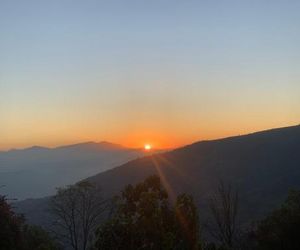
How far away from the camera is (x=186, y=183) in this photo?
6033 inches

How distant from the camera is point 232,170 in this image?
15575 centimetres

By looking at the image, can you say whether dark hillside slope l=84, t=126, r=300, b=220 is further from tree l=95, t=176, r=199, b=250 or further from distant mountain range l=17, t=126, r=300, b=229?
tree l=95, t=176, r=199, b=250

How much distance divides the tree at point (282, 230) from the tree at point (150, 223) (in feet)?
68.8

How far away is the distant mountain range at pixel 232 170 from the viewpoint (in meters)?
128

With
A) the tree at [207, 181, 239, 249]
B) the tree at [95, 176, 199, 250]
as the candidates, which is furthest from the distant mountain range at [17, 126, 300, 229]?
the tree at [95, 176, 199, 250]

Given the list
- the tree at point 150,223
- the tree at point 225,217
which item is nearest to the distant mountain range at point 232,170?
the tree at point 225,217

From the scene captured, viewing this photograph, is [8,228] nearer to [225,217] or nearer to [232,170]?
[225,217]

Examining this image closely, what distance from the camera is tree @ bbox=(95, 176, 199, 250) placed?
15.7 metres

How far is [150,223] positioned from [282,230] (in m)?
22.9

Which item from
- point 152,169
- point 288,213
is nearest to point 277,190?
point 152,169

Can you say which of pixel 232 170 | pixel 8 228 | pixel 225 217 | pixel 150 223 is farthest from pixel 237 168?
pixel 150 223

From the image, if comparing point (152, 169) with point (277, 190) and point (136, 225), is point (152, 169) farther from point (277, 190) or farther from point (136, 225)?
point (136, 225)

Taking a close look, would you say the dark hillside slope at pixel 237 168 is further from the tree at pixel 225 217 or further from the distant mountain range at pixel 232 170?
the tree at pixel 225 217

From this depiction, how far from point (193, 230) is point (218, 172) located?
141697 mm
